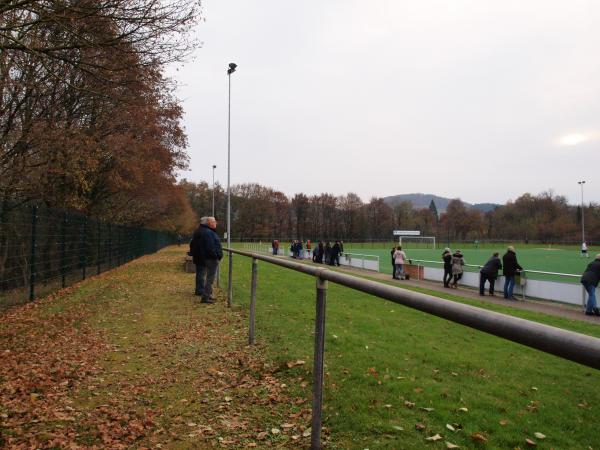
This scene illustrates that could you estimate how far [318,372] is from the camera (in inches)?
128

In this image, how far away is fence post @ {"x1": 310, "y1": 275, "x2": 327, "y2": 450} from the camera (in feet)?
10.5

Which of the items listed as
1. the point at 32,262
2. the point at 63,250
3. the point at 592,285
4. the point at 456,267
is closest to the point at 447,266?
the point at 456,267

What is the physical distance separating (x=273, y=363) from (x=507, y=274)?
1422cm

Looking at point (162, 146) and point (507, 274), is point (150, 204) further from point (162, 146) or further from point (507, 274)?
point (507, 274)

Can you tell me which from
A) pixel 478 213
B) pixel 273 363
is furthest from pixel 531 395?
pixel 478 213

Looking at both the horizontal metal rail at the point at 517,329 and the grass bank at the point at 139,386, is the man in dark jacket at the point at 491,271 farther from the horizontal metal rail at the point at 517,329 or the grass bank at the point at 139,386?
the horizontal metal rail at the point at 517,329

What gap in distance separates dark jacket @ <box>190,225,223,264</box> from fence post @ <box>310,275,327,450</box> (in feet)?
23.2

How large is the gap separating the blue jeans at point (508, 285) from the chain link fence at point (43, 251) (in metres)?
14.9

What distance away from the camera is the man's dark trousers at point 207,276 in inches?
385

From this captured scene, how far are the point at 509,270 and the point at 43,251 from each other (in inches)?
597

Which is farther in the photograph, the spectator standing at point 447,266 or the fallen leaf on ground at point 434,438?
the spectator standing at point 447,266

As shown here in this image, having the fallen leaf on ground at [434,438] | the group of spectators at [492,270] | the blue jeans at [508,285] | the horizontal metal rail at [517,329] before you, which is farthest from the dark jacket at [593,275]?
the horizontal metal rail at [517,329]

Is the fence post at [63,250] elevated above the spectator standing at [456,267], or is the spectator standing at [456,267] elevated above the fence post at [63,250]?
the fence post at [63,250]

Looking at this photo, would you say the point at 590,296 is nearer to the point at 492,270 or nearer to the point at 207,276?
the point at 492,270
